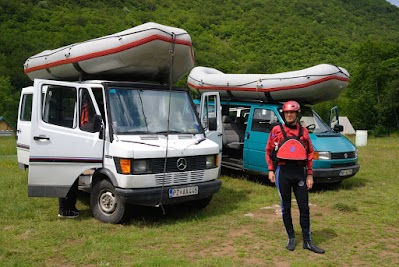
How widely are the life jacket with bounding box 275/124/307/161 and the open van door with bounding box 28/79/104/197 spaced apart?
111 inches

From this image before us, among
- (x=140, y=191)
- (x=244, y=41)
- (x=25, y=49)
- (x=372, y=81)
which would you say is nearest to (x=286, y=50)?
(x=244, y=41)

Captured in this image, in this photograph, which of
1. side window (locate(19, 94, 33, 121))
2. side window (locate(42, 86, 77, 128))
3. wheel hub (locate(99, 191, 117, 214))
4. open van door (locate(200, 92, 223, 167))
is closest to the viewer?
wheel hub (locate(99, 191, 117, 214))

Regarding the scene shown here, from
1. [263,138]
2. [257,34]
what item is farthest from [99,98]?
[257,34]

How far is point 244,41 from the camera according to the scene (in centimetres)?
5578

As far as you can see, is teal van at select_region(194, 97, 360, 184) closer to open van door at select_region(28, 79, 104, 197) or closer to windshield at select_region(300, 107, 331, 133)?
windshield at select_region(300, 107, 331, 133)

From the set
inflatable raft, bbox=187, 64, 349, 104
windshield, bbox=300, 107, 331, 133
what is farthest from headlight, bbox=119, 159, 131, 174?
windshield, bbox=300, 107, 331, 133

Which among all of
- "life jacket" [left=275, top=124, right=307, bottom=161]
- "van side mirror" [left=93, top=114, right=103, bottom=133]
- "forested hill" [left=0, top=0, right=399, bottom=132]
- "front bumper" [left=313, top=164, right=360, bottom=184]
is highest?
"forested hill" [left=0, top=0, right=399, bottom=132]

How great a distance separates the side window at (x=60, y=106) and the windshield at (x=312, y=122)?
515 cm

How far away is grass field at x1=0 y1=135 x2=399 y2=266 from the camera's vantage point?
5184 mm

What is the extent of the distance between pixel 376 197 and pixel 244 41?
4876cm

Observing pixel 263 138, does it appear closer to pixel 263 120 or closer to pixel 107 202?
pixel 263 120

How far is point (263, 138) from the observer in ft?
32.4

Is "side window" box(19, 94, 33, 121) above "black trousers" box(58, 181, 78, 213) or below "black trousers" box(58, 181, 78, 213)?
above

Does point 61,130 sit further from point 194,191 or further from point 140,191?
point 194,191
